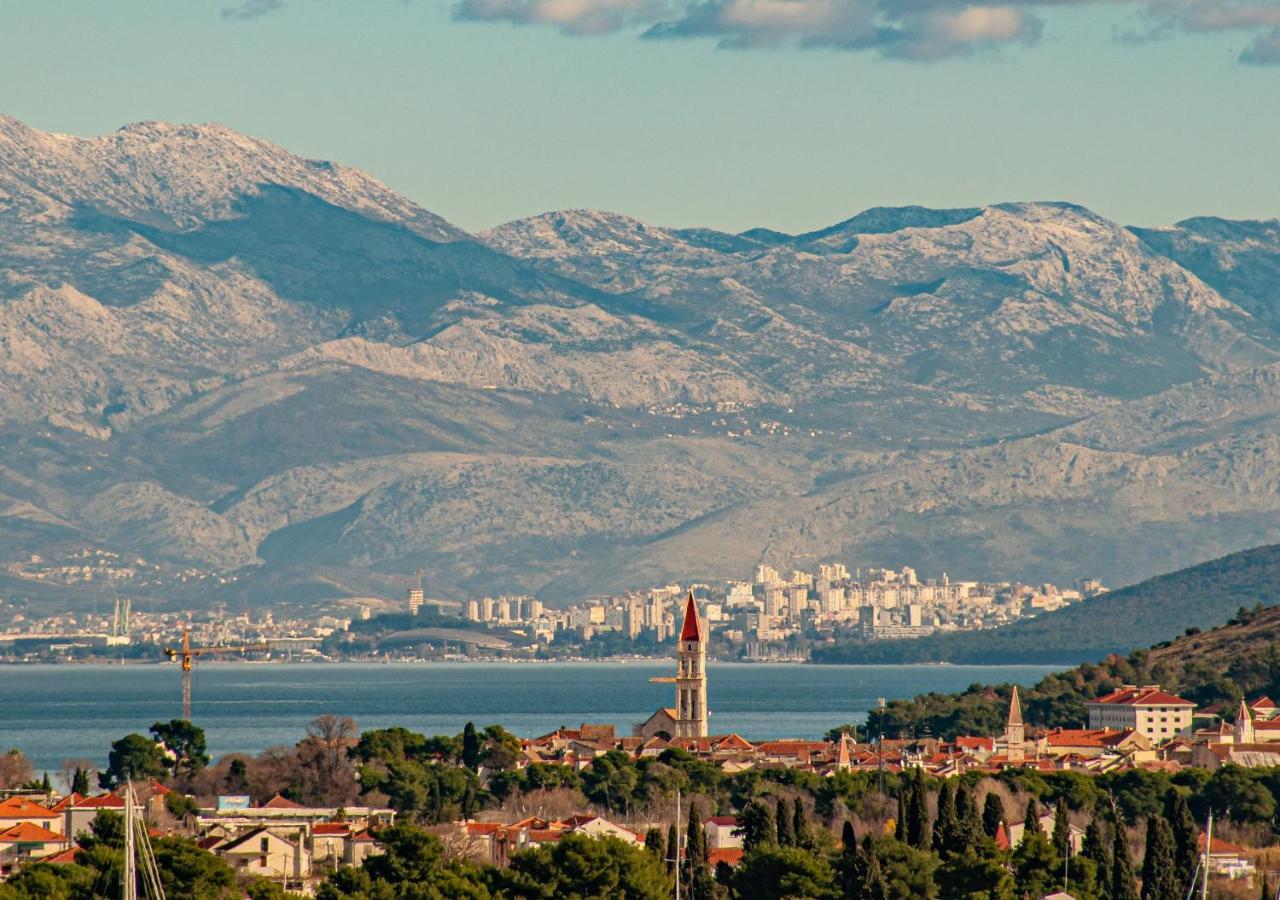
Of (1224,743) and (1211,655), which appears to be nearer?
(1224,743)

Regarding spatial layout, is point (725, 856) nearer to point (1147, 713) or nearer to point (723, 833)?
point (723, 833)

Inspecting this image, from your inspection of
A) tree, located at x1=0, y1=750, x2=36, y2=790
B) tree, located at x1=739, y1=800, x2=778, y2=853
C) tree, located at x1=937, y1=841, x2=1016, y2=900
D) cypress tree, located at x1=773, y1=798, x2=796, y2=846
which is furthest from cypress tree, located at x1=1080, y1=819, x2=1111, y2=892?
tree, located at x1=0, y1=750, x2=36, y2=790

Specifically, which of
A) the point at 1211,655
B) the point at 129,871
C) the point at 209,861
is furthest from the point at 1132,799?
the point at 1211,655

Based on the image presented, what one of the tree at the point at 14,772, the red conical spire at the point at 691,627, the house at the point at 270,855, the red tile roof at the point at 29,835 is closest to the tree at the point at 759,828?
the house at the point at 270,855

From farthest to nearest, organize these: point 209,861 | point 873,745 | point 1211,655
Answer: point 1211,655
point 873,745
point 209,861

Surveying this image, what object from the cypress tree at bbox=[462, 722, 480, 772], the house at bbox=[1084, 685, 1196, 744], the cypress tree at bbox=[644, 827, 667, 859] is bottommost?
the cypress tree at bbox=[644, 827, 667, 859]

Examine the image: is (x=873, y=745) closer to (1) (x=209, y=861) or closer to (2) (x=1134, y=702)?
(2) (x=1134, y=702)

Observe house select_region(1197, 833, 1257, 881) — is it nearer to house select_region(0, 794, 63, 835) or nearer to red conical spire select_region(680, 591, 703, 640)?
house select_region(0, 794, 63, 835)
